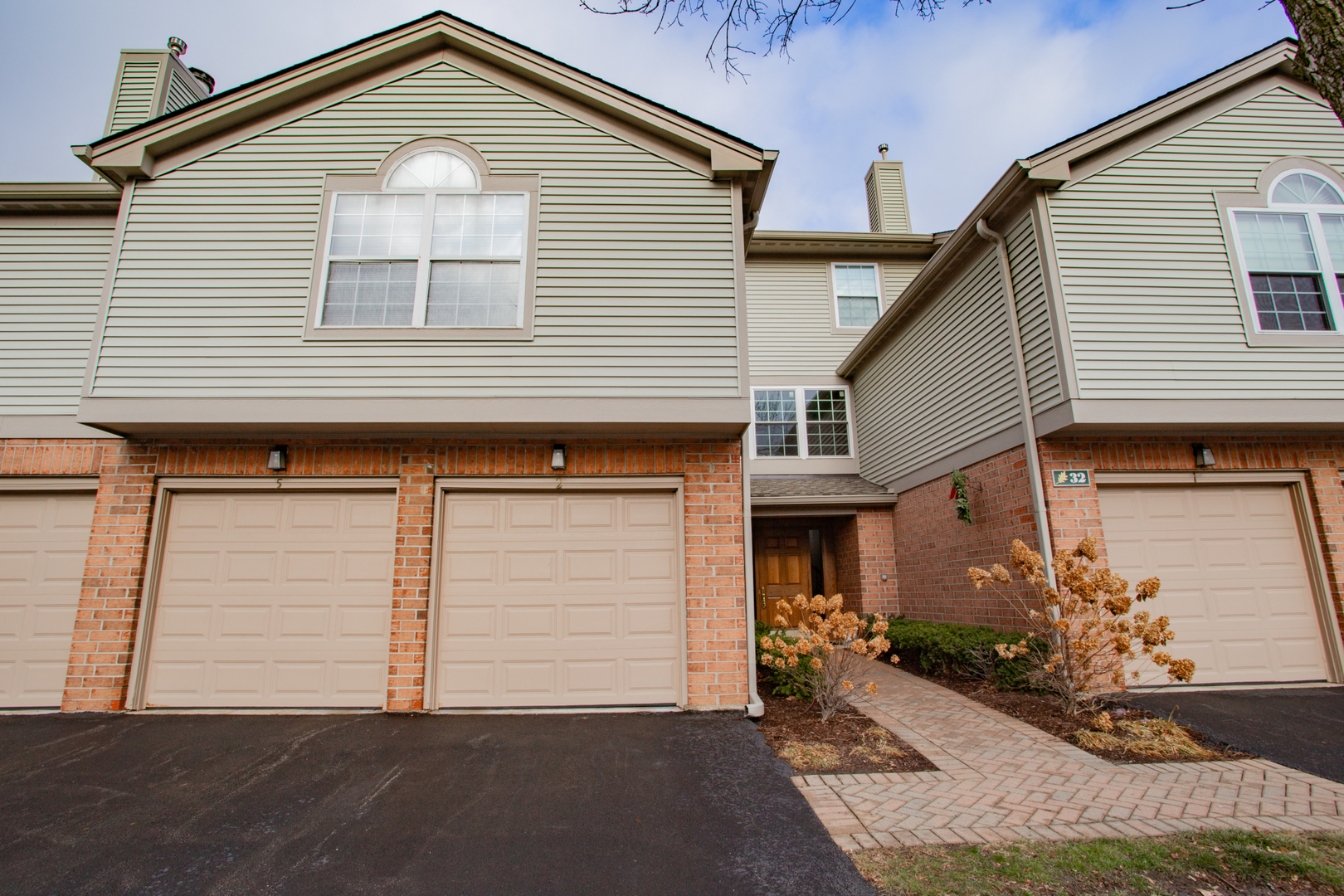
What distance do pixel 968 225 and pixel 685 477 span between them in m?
5.11

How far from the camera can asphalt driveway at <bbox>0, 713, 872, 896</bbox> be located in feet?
10.2

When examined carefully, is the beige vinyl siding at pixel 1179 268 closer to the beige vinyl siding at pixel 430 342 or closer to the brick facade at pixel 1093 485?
the brick facade at pixel 1093 485

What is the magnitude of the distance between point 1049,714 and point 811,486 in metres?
6.00

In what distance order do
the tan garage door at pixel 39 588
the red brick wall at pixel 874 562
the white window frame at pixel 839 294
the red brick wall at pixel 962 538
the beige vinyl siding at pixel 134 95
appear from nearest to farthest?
the tan garage door at pixel 39 588
the red brick wall at pixel 962 538
the beige vinyl siding at pixel 134 95
the red brick wall at pixel 874 562
the white window frame at pixel 839 294

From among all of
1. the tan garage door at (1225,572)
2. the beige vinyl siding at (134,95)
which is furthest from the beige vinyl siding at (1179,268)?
the beige vinyl siding at (134,95)

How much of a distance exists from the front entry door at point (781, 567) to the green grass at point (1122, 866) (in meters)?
8.44

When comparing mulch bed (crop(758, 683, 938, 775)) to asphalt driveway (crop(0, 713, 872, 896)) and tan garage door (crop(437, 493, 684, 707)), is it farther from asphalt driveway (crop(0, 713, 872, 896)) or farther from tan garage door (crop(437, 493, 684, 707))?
tan garage door (crop(437, 493, 684, 707))

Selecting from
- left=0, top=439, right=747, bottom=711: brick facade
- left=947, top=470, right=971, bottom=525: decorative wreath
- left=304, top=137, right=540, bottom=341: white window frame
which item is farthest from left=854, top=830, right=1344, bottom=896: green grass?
left=304, top=137, right=540, bottom=341: white window frame

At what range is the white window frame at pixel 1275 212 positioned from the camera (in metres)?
6.77

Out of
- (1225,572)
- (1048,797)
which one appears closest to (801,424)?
(1225,572)

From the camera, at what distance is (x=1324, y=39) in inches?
118

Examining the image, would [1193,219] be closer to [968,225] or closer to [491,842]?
[968,225]

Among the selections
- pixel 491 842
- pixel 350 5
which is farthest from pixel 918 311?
pixel 491 842

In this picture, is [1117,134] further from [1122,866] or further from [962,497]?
[1122,866]
